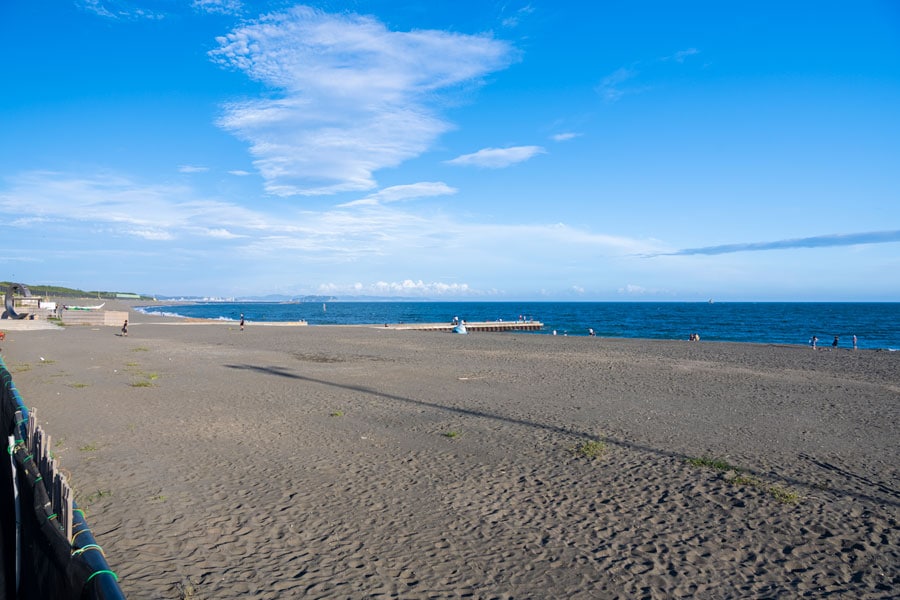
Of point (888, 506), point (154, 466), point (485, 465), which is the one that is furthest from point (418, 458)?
point (888, 506)

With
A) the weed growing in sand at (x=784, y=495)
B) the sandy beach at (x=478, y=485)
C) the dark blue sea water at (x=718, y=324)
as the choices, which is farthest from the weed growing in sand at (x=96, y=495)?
the dark blue sea water at (x=718, y=324)

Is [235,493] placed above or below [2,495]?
below

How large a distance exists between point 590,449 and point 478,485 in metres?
2.75

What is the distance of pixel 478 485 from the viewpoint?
8.40m

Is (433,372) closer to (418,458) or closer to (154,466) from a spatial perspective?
(418,458)

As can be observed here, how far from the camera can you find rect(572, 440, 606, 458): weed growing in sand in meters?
9.98

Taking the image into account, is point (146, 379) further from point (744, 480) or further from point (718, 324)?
point (718, 324)

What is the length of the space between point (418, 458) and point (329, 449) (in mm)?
1705

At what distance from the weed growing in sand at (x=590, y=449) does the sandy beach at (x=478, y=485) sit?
57 mm

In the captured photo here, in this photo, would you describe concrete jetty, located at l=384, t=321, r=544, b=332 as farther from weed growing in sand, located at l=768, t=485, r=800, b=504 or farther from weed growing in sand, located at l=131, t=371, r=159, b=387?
weed growing in sand, located at l=768, t=485, r=800, b=504

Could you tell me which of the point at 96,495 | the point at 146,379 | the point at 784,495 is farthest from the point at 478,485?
the point at 146,379

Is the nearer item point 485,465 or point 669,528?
point 669,528

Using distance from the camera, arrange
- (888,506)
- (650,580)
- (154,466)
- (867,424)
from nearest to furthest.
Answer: (650,580) < (888,506) < (154,466) < (867,424)

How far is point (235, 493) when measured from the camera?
7.86m
